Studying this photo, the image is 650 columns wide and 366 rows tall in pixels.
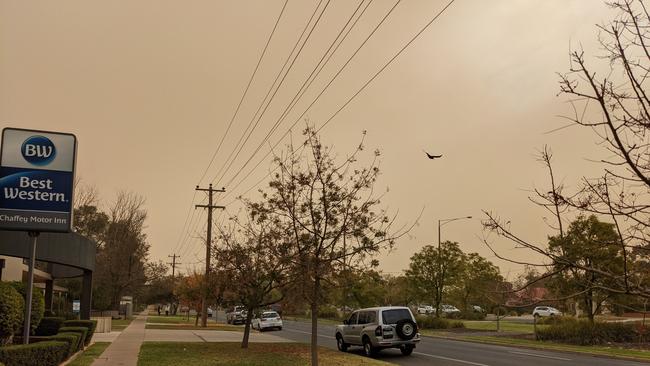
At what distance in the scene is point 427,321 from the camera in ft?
149

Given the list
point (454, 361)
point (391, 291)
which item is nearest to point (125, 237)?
point (391, 291)

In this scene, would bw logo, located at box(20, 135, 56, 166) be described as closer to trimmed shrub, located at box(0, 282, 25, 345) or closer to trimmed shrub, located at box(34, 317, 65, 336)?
trimmed shrub, located at box(0, 282, 25, 345)

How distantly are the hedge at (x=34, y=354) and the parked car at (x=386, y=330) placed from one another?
11.2 m

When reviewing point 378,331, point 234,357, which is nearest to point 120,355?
point 234,357

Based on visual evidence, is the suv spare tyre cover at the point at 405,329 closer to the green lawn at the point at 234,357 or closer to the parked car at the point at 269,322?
the green lawn at the point at 234,357

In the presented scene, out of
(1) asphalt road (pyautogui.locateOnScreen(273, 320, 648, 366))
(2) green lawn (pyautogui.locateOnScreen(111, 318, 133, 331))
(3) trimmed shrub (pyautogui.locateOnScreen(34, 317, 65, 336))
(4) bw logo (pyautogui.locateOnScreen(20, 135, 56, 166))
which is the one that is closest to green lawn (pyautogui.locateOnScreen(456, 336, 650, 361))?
(1) asphalt road (pyautogui.locateOnScreen(273, 320, 648, 366))

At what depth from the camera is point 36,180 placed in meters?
13.5

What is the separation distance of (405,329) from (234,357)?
6.51 metres

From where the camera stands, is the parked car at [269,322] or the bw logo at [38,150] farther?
the parked car at [269,322]

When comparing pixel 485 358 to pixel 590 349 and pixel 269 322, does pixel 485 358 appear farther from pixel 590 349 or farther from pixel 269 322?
pixel 269 322

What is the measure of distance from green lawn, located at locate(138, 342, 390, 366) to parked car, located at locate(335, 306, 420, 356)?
6.01ft

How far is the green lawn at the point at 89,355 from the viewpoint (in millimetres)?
15758

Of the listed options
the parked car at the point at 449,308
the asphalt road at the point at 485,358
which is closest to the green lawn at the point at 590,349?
the asphalt road at the point at 485,358

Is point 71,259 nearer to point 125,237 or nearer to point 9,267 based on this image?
point 9,267
